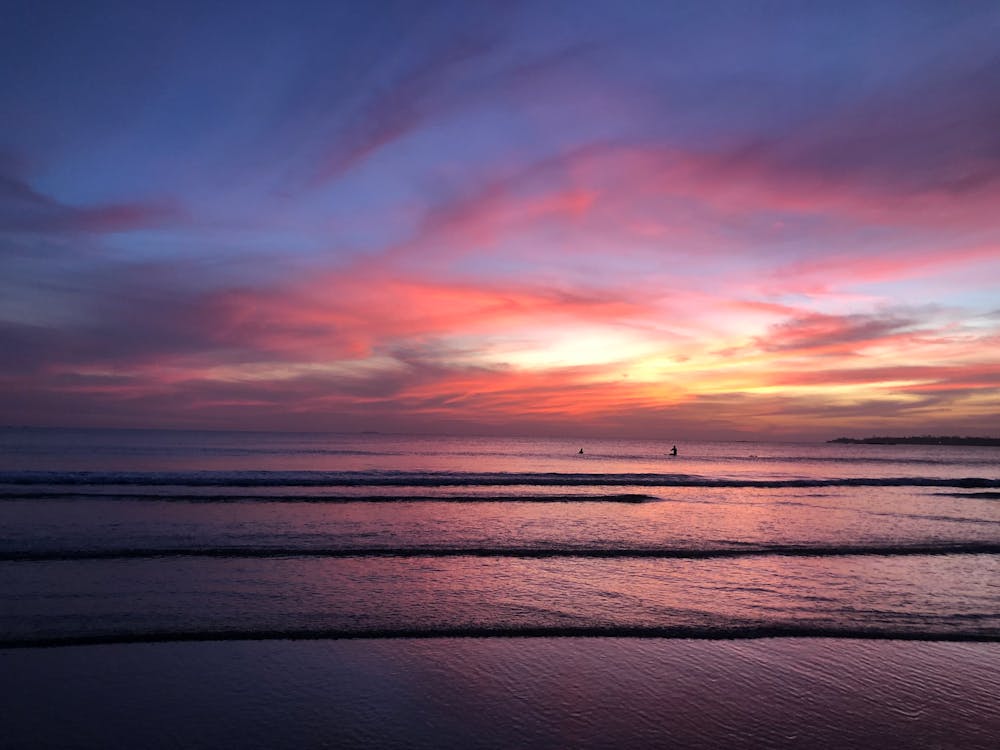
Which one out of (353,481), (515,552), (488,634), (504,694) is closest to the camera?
(504,694)

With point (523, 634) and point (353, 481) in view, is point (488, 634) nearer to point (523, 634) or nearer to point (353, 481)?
point (523, 634)

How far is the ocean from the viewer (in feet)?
19.8

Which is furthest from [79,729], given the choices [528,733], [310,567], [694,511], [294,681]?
[694,511]

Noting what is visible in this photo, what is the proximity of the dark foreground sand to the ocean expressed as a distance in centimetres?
3

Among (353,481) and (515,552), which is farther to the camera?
(353,481)

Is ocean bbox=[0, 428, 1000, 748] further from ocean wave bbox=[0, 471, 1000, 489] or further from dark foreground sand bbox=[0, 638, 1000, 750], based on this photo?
ocean wave bbox=[0, 471, 1000, 489]

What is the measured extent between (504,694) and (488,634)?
77.4 inches

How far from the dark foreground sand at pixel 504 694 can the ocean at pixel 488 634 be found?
3cm

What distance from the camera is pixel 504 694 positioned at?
6719 millimetres

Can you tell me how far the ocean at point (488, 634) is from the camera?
238 inches

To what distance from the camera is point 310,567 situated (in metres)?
12.6

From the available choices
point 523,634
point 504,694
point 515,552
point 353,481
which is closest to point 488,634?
point 523,634

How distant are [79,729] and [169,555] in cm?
835

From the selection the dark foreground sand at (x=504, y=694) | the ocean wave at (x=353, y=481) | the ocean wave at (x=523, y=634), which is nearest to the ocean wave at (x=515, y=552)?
the ocean wave at (x=523, y=634)
